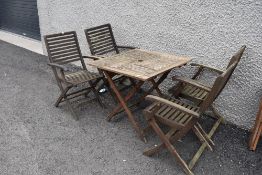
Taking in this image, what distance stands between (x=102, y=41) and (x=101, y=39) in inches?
1.5

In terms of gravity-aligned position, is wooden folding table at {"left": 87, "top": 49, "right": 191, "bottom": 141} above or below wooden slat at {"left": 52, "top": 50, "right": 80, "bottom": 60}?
above

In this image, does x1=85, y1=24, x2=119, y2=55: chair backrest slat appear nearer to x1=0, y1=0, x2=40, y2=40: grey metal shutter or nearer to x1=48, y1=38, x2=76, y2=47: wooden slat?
x1=48, y1=38, x2=76, y2=47: wooden slat

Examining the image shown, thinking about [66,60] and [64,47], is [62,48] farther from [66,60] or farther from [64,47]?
[66,60]

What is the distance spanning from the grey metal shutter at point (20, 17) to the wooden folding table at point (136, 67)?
470 centimetres

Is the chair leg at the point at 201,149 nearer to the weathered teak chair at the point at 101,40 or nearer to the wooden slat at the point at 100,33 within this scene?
the weathered teak chair at the point at 101,40

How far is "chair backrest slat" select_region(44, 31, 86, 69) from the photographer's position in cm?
448

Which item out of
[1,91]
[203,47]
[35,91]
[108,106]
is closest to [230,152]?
[203,47]

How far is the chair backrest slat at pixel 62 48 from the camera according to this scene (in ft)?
14.7

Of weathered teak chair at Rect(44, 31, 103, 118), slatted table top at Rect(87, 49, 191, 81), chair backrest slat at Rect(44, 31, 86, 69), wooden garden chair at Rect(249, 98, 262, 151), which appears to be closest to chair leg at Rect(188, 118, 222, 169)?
wooden garden chair at Rect(249, 98, 262, 151)

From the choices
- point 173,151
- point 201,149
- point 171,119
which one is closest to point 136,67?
point 171,119

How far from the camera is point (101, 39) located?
191 inches

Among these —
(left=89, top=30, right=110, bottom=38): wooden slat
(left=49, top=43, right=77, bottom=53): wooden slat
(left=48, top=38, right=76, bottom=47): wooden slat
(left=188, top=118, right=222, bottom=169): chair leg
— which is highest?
(left=89, top=30, right=110, bottom=38): wooden slat

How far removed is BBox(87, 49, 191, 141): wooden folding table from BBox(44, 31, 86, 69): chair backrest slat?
86cm

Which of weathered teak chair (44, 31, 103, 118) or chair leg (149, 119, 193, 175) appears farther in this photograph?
weathered teak chair (44, 31, 103, 118)
